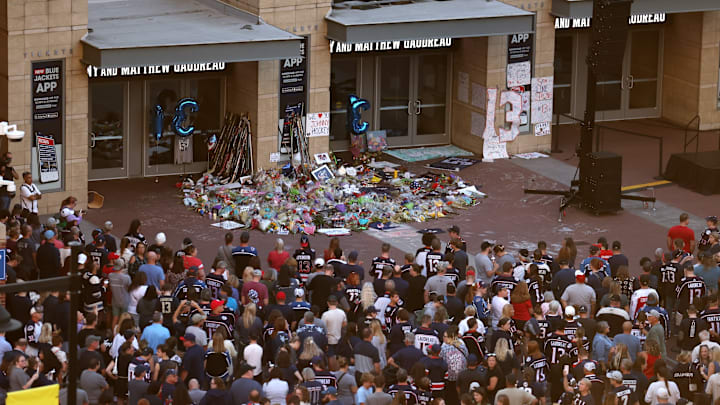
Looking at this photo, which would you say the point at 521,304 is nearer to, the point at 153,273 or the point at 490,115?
the point at 153,273

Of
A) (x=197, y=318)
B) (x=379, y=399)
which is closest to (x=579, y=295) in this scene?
(x=379, y=399)

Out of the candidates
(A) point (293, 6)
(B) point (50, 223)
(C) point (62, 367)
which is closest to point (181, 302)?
(C) point (62, 367)

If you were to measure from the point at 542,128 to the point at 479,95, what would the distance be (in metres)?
1.83

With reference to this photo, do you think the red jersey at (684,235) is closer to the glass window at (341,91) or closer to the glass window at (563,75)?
the glass window at (341,91)

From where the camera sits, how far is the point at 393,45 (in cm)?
3534

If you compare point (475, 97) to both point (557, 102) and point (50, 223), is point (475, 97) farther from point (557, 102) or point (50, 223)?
point (50, 223)

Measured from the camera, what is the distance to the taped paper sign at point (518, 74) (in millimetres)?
34938

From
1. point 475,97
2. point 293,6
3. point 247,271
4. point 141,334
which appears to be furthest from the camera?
point 475,97

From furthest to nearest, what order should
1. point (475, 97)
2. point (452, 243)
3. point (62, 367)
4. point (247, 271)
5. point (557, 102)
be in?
point (557, 102)
point (475, 97)
point (452, 243)
point (247, 271)
point (62, 367)

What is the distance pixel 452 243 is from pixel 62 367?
771 cm

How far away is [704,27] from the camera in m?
37.3

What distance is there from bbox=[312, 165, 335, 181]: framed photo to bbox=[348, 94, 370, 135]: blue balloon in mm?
2763

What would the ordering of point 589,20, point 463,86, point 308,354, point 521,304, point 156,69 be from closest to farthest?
point 308,354 → point 521,304 → point 156,69 → point 463,86 → point 589,20

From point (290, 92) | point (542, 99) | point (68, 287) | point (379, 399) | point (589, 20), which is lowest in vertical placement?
point (379, 399)
